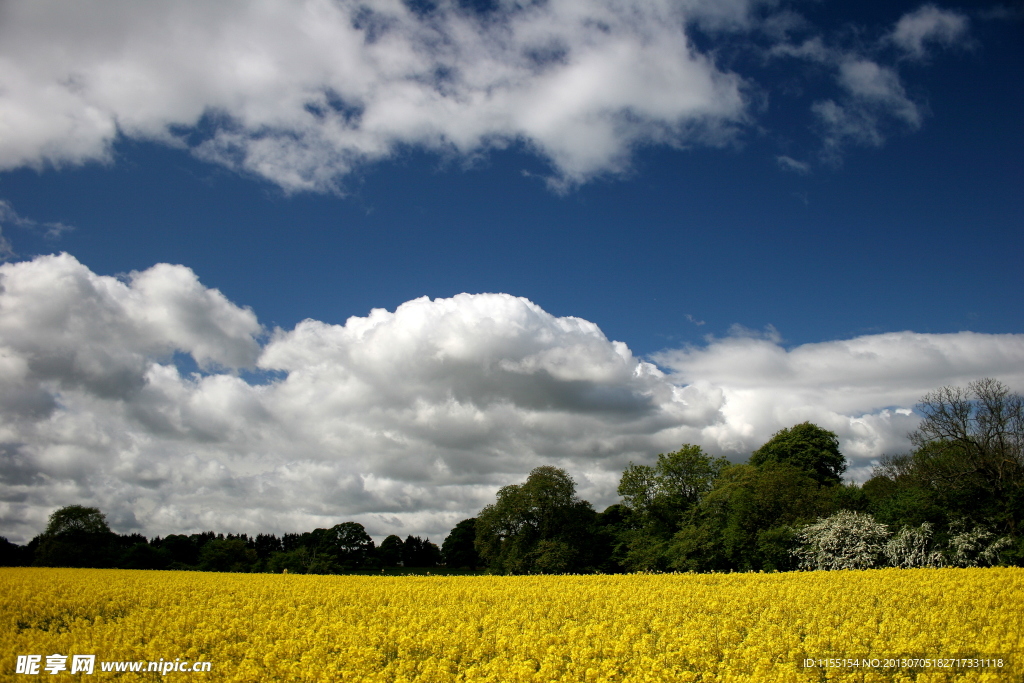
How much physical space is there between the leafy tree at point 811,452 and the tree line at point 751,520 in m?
0.18

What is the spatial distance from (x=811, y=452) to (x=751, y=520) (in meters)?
28.2

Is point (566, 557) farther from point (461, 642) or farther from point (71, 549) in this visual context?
point (71, 549)

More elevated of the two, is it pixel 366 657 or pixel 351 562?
pixel 366 657

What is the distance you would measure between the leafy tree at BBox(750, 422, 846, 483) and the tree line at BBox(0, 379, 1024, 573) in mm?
175

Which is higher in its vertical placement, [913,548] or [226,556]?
[913,548]

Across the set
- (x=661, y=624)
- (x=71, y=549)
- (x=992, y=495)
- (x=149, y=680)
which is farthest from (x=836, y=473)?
(x=71, y=549)

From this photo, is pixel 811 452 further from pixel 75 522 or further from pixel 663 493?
pixel 75 522

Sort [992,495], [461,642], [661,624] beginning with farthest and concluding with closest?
[992,495], [661,624], [461,642]

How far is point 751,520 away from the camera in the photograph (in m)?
45.7

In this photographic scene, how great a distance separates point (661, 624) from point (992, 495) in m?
31.7

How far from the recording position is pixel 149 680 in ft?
38.8

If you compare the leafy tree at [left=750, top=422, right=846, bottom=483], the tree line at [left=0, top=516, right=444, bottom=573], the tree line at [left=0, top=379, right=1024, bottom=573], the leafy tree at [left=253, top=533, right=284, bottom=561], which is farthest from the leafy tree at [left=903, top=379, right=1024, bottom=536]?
the leafy tree at [left=253, top=533, right=284, bottom=561]

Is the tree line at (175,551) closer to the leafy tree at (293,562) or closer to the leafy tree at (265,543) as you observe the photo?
the leafy tree at (293,562)

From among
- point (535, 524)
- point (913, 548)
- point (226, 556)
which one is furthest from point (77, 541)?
point (913, 548)
